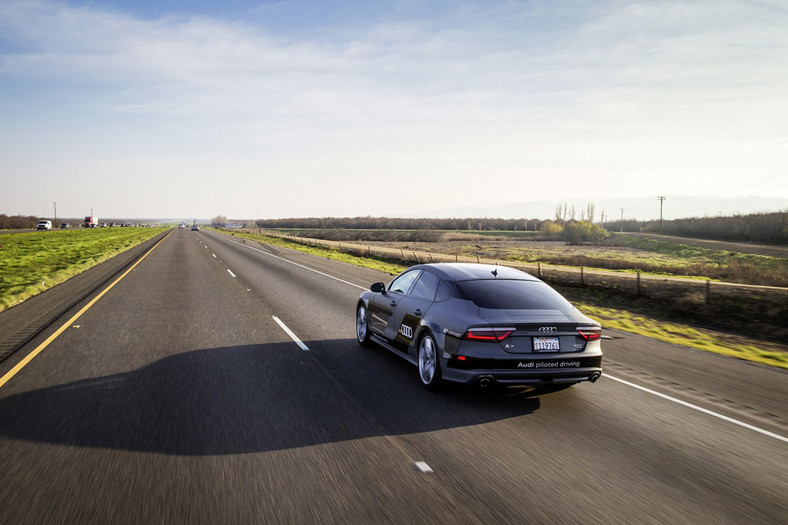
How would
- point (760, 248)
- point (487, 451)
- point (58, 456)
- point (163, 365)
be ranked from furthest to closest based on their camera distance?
point (760, 248), point (163, 365), point (487, 451), point (58, 456)

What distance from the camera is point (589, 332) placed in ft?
19.3

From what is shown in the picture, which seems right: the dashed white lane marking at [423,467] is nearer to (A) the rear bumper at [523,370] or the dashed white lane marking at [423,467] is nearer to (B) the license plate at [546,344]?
(A) the rear bumper at [523,370]

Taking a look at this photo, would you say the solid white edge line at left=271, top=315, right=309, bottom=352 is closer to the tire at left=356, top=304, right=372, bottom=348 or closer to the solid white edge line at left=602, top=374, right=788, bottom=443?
the tire at left=356, top=304, right=372, bottom=348

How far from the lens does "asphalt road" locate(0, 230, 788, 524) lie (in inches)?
141

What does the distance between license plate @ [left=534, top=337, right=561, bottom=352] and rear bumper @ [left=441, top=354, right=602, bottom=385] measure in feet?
0.33

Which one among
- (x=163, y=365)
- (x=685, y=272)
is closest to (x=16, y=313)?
(x=163, y=365)

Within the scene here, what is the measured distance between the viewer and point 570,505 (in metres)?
3.64

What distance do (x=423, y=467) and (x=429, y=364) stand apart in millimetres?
2270

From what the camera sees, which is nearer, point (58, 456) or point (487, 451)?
point (58, 456)

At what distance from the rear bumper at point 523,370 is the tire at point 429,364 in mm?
305

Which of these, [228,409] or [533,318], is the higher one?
[533,318]

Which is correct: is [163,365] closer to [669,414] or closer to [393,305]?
[393,305]

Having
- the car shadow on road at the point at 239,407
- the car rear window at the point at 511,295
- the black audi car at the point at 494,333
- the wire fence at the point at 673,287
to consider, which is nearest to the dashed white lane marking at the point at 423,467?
the car shadow on road at the point at 239,407

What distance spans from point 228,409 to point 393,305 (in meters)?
2.98
